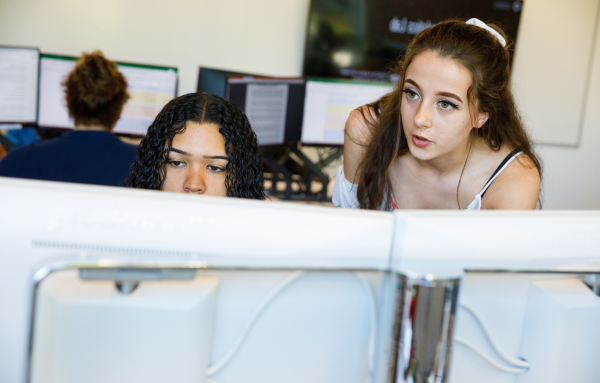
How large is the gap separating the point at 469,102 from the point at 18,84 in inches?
82.2

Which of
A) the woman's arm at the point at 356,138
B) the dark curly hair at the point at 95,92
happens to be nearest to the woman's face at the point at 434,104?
the woman's arm at the point at 356,138

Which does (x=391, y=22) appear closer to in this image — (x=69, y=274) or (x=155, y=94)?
(x=155, y=94)

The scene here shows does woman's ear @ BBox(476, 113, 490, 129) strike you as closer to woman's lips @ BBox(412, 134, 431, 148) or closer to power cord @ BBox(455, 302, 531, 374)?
woman's lips @ BBox(412, 134, 431, 148)

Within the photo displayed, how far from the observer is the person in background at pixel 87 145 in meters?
1.75

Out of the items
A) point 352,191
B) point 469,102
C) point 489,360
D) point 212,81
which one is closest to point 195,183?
point 352,191

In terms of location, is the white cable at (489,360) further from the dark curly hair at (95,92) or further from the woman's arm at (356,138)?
the dark curly hair at (95,92)

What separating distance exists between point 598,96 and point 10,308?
4.26m

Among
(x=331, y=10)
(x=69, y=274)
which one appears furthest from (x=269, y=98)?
(x=69, y=274)

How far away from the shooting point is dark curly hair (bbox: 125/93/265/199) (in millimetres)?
1082

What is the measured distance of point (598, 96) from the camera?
398cm

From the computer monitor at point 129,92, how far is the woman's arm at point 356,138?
158 cm

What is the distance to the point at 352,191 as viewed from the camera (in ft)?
4.18

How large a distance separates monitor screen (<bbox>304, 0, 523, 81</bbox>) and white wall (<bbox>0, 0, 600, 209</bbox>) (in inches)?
4.5

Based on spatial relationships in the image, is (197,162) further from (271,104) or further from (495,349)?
(271,104)
